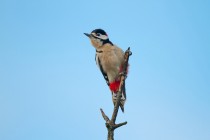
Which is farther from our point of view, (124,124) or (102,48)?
(102,48)

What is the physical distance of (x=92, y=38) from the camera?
7.41 m

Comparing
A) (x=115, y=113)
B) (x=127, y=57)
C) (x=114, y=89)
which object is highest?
(x=114, y=89)

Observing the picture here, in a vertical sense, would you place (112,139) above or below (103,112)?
below

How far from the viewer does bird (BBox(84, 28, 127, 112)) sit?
7.32 meters

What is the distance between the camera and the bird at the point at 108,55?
7.32 metres

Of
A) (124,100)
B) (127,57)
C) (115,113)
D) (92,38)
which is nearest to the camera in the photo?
(115,113)

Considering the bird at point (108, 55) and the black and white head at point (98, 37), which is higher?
the black and white head at point (98, 37)

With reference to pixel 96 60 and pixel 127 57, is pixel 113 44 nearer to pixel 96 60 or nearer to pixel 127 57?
pixel 96 60

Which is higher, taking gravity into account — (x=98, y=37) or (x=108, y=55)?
(x=98, y=37)

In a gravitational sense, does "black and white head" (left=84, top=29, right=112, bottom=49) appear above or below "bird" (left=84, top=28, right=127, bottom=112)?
above

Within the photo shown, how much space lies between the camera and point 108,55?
7.41 meters

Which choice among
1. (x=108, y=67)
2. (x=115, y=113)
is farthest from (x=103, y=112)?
(x=108, y=67)

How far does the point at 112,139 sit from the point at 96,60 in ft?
11.3

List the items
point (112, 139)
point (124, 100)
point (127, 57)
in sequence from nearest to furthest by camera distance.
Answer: point (112, 139)
point (127, 57)
point (124, 100)
